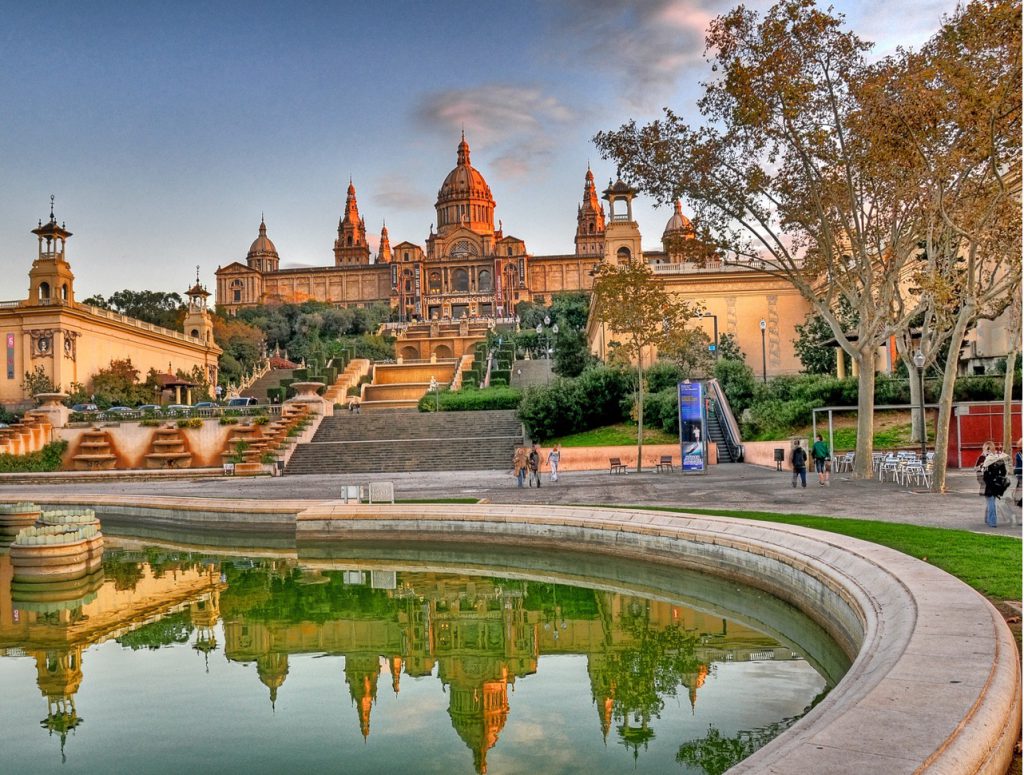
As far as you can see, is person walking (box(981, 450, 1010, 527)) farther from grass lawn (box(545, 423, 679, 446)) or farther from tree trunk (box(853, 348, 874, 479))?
grass lawn (box(545, 423, 679, 446))

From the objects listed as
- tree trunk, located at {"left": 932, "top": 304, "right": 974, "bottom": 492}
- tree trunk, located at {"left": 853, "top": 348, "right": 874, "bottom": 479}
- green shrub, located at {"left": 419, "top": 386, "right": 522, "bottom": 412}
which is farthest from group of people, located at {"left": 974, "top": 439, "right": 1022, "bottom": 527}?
green shrub, located at {"left": 419, "top": 386, "right": 522, "bottom": 412}

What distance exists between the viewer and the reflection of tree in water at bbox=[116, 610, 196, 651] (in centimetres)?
1161

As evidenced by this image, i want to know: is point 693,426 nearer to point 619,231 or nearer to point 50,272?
point 619,231

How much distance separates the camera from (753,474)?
83.7 feet

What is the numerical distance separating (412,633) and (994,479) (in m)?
8.77

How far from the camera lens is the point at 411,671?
1005 cm

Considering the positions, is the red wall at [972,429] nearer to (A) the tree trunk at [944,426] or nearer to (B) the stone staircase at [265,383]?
(A) the tree trunk at [944,426]

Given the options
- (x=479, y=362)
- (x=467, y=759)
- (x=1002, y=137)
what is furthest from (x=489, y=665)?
(x=479, y=362)

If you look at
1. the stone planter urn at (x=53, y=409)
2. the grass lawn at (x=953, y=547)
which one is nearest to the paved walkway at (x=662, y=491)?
the grass lawn at (x=953, y=547)

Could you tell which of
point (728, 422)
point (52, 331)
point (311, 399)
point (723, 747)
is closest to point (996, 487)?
point (723, 747)

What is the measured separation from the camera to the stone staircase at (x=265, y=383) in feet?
196

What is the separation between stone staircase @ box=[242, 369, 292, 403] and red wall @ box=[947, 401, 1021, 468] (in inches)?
1669

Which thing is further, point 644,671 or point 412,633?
point 412,633

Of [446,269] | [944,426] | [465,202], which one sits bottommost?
[944,426]
